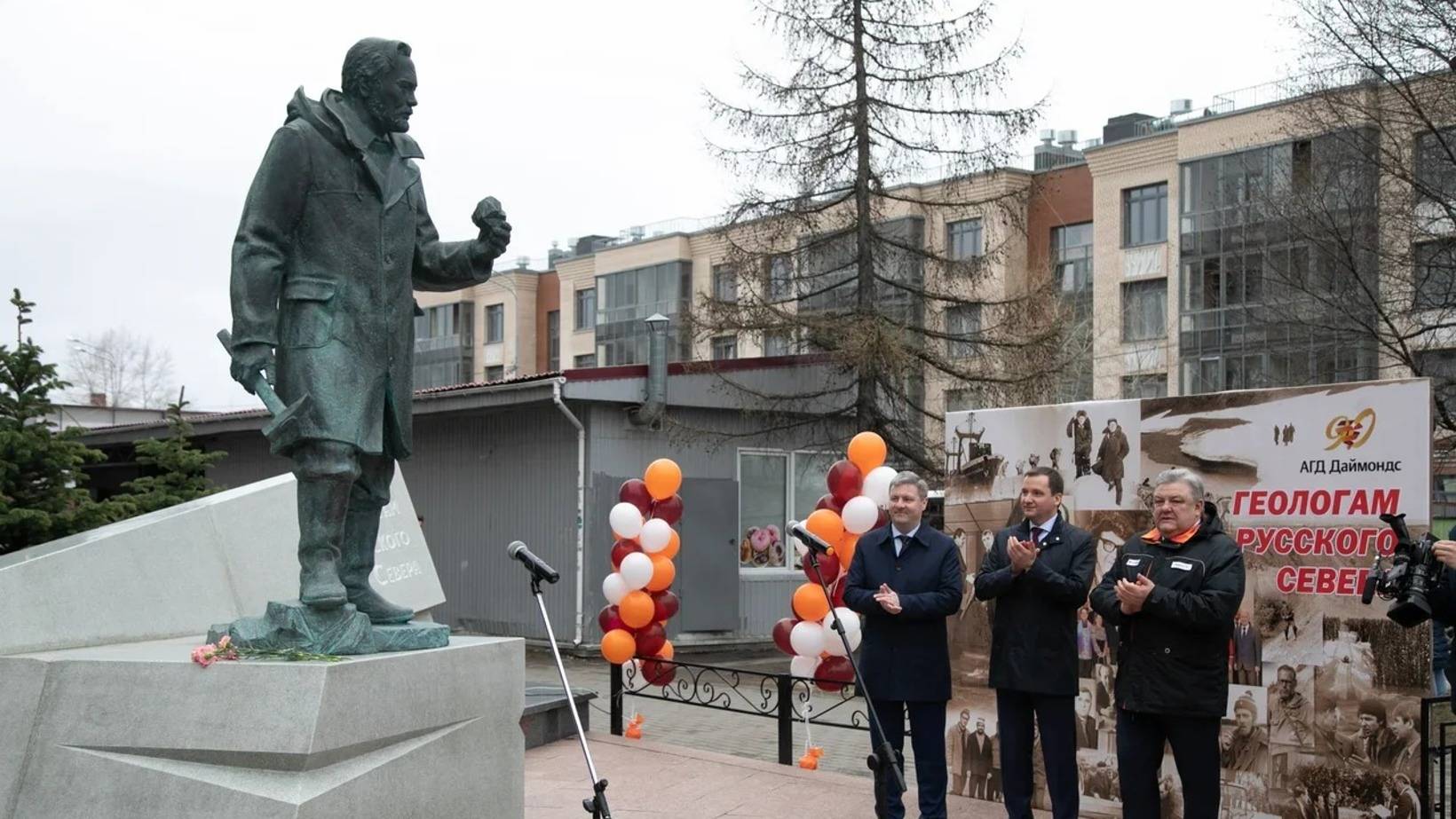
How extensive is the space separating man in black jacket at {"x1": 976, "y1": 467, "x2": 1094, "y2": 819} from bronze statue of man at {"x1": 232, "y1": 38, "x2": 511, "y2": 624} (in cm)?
295

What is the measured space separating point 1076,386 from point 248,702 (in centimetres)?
2736

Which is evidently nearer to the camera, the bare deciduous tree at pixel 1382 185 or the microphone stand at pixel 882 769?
the microphone stand at pixel 882 769

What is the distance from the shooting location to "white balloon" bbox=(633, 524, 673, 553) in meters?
11.6

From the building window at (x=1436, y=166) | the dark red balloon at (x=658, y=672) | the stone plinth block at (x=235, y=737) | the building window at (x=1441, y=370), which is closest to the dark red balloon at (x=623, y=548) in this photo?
the dark red balloon at (x=658, y=672)

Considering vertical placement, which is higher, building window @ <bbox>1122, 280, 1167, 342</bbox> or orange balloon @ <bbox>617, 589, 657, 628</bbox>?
building window @ <bbox>1122, 280, 1167, 342</bbox>

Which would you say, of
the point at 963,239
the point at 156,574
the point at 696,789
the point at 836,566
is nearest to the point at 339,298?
the point at 156,574

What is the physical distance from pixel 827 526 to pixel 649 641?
5.81 feet

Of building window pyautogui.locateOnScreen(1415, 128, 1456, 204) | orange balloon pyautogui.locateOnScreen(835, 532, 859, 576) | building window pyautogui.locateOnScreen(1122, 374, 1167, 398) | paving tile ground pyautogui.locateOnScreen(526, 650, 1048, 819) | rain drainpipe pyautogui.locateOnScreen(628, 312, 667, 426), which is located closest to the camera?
paving tile ground pyautogui.locateOnScreen(526, 650, 1048, 819)

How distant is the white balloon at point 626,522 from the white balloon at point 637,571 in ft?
1.14

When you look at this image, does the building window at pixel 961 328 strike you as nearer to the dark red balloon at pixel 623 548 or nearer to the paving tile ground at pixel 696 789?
the dark red balloon at pixel 623 548

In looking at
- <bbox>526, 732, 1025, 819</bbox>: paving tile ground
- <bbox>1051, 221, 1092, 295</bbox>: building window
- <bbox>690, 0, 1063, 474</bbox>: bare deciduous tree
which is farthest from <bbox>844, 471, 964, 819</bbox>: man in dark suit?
<bbox>1051, 221, 1092, 295</bbox>: building window

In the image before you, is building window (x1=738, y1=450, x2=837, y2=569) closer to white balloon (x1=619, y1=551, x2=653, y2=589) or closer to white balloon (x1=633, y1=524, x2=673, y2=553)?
white balloon (x1=633, y1=524, x2=673, y2=553)

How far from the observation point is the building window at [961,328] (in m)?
17.8

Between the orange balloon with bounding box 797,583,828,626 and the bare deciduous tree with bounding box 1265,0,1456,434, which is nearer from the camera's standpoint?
the orange balloon with bounding box 797,583,828,626
